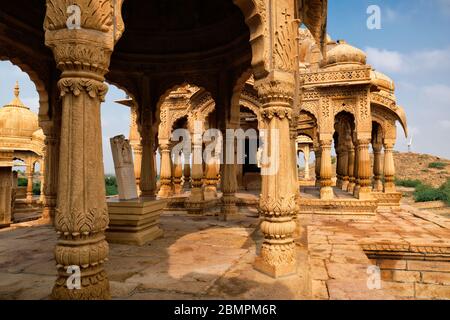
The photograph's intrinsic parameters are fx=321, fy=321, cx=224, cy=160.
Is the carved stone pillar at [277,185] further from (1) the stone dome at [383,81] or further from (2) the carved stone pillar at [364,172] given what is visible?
(1) the stone dome at [383,81]

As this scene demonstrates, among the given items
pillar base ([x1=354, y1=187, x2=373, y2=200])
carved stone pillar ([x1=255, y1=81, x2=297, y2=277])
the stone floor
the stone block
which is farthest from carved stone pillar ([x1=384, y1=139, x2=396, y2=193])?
carved stone pillar ([x1=255, y1=81, x2=297, y2=277])

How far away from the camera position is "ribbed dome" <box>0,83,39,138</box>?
72.8 feet

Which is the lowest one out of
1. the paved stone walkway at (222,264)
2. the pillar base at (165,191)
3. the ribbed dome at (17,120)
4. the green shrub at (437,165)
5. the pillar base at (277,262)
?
the paved stone walkway at (222,264)

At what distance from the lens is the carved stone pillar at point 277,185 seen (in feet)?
13.8

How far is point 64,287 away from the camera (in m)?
2.90

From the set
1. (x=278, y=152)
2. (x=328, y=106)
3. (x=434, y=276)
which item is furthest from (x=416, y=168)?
(x=278, y=152)

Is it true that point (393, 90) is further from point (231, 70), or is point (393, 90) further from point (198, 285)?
point (198, 285)

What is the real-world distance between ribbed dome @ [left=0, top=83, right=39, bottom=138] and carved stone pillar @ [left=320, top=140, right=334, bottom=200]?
20376 mm

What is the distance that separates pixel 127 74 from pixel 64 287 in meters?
7.16

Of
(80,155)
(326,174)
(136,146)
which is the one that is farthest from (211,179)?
(80,155)

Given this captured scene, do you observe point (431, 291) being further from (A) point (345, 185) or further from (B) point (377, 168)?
(A) point (345, 185)

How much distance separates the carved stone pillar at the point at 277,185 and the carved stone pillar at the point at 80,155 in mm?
2071

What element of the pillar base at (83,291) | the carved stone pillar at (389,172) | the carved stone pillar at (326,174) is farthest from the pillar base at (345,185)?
the pillar base at (83,291)

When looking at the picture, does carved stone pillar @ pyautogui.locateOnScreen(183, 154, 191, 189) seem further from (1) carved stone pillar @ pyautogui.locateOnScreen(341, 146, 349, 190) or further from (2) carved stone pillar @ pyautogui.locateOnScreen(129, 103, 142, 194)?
(1) carved stone pillar @ pyautogui.locateOnScreen(341, 146, 349, 190)
